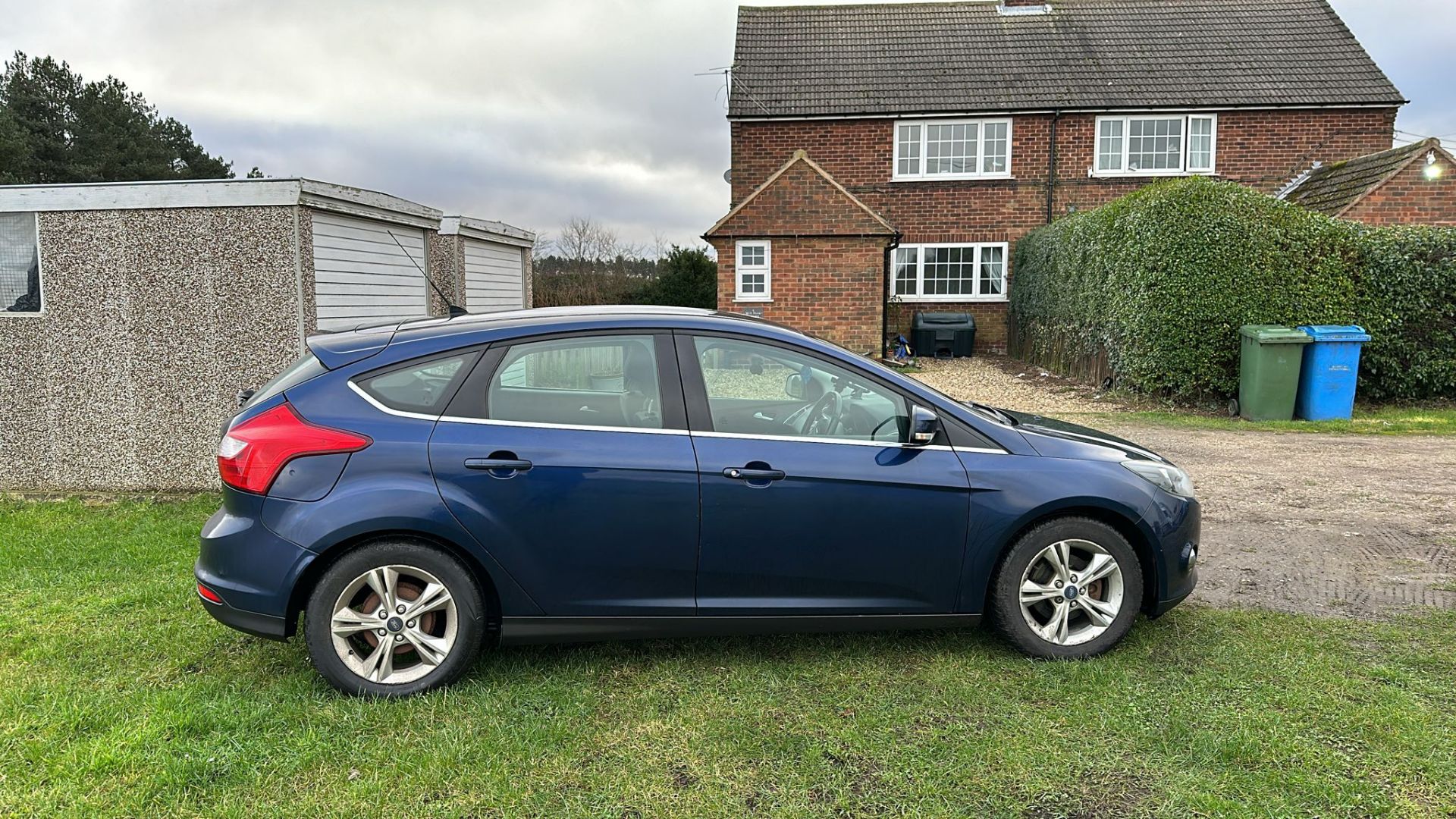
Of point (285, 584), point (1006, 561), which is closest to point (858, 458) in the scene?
point (1006, 561)

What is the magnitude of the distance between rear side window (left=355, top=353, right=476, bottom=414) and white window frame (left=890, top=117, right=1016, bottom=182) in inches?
748

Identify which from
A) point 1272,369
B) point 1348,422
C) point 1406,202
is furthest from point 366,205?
point 1406,202

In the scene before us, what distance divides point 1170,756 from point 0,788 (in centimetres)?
389

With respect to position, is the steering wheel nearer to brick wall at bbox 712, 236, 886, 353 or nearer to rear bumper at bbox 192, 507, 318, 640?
rear bumper at bbox 192, 507, 318, 640

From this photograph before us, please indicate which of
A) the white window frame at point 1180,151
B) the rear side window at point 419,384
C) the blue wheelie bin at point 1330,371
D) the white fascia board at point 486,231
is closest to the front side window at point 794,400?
the rear side window at point 419,384

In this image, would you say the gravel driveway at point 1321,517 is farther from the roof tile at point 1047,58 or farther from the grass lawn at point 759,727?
the roof tile at point 1047,58

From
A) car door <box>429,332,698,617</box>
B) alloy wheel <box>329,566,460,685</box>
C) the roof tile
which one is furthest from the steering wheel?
the roof tile

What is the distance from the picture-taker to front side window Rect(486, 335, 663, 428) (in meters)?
3.69

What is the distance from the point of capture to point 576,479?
3582 mm

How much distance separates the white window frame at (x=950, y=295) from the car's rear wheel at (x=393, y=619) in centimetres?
1875

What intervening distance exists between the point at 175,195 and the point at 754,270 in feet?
39.1

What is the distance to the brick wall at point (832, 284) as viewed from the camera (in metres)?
17.4

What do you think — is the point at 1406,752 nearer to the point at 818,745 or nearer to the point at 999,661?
the point at 999,661

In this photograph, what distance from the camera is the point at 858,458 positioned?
3770mm
